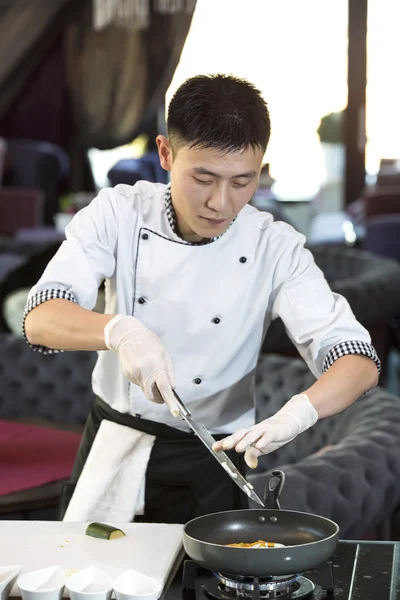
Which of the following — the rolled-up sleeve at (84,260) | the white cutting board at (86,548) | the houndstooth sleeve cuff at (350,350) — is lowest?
the white cutting board at (86,548)

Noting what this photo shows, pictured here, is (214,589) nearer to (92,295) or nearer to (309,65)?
(92,295)

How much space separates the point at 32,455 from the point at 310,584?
1317mm

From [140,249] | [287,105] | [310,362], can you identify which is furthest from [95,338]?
[287,105]

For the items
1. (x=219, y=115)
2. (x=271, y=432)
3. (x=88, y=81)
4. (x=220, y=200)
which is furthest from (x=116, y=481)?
(x=88, y=81)

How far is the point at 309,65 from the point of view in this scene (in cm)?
962

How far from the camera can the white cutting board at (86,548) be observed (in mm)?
1304

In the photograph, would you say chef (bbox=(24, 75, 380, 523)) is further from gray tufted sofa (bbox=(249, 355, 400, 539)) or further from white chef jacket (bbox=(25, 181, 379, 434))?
gray tufted sofa (bbox=(249, 355, 400, 539))

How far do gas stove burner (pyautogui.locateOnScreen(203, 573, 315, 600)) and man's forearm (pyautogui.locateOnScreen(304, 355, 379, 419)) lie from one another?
332mm

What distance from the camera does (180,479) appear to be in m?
1.74

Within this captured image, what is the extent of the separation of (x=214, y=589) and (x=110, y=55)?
27.8ft

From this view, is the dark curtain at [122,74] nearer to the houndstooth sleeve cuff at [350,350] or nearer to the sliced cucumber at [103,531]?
the houndstooth sleeve cuff at [350,350]

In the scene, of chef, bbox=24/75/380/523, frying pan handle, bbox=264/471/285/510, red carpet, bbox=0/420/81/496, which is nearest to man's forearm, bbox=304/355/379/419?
chef, bbox=24/75/380/523

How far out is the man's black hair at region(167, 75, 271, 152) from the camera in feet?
5.06

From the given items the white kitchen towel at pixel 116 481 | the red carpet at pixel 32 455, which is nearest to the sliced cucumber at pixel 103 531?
the white kitchen towel at pixel 116 481
